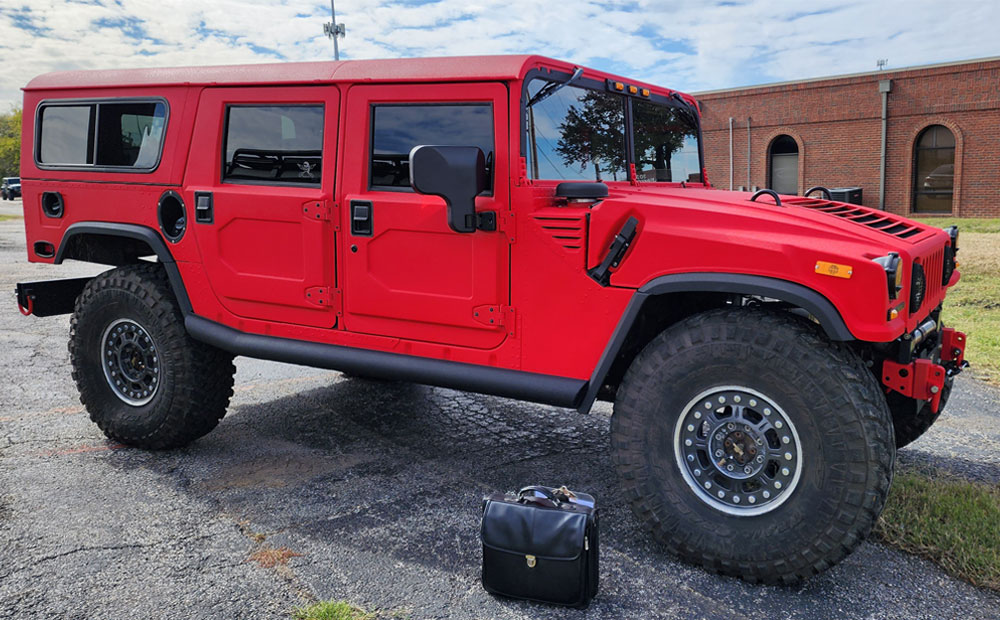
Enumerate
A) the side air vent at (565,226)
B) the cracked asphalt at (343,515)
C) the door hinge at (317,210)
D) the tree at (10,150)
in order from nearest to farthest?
the cracked asphalt at (343,515), the side air vent at (565,226), the door hinge at (317,210), the tree at (10,150)

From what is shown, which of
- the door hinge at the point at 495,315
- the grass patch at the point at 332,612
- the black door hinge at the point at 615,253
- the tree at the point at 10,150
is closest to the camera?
the grass patch at the point at 332,612

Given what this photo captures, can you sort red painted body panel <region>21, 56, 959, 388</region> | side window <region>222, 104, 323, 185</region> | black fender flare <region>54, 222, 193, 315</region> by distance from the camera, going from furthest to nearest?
black fender flare <region>54, 222, 193, 315</region>
side window <region>222, 104, 323, 185</region>
red painted body panel <region>21, 56, 959, 388</region>

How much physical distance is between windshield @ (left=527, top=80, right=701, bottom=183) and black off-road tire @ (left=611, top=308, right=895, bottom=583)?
1067mm

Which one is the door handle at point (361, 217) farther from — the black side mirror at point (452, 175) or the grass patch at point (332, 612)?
the grass patch at point (332, 612)

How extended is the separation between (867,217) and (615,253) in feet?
4.43

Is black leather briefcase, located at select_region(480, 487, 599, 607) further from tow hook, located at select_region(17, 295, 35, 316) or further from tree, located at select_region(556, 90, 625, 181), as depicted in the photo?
tow hook, located at select_region(17, 295, 35, 316)

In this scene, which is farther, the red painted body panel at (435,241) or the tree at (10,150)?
the tree at (10,150)

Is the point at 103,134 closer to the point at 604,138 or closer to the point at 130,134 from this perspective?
the point at 130,134

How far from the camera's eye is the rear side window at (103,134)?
15.4 feet

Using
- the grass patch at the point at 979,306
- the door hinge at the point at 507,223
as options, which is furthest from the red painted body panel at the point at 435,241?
the grass patch at the point at 979,306

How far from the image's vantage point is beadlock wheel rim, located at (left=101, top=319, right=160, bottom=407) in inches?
191

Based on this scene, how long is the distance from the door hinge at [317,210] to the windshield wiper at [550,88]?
3.84 feet

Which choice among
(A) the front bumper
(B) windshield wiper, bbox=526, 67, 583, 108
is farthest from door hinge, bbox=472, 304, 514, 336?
(A) the front bumper

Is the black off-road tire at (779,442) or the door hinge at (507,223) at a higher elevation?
the door hinge at (507,223)
